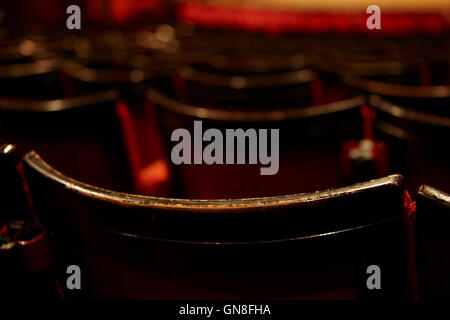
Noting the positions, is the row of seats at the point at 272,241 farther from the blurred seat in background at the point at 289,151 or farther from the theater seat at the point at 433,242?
the blurred seat in background at the point at 289,151

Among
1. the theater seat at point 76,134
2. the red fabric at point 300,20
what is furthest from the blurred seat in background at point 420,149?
the red fabric at point 300,20

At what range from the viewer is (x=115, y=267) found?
52 centimetres

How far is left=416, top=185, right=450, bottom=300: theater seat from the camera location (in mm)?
400

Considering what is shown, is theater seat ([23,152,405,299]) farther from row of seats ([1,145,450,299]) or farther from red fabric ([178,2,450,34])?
red fabric ([178,2,450,34])

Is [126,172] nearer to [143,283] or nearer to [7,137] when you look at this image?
[7,137]

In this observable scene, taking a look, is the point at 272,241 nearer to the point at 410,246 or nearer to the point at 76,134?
the point at 410,246

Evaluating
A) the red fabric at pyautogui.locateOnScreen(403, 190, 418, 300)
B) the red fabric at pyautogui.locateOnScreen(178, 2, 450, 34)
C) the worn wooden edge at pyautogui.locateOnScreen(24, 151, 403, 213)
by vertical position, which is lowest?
the red fabric at pyautogui.locateOnScreen(403, 190, 418, 300)

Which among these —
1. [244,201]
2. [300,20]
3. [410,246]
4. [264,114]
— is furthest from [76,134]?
[300,20]

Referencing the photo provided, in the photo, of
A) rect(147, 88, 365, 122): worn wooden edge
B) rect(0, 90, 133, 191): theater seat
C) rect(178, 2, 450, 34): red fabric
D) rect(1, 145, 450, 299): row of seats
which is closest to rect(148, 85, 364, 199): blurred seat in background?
rect(147, 88, 365, 122): worn wooden edge

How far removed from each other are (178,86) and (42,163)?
1221 mm

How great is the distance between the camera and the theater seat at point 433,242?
40cm

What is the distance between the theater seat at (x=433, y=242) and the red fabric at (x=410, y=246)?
0.05 feet

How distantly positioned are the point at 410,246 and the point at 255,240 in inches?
7.0

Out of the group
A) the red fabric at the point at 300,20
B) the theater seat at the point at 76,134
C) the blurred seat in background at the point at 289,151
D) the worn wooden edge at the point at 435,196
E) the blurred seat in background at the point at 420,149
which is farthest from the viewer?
the red fabric at the point at 300,20
